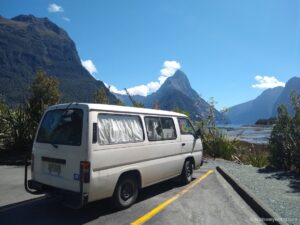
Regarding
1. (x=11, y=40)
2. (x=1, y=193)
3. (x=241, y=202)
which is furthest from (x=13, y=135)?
(x=11, y=40)

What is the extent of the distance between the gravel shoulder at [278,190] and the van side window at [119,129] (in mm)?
3193

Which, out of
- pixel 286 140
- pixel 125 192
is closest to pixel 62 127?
pixel 125 192

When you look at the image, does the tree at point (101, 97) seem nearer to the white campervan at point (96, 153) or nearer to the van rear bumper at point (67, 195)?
the white campervan at point (96, 153)

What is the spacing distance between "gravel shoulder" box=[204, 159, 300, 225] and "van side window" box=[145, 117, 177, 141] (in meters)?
2.55

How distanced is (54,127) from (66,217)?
5.72 feet

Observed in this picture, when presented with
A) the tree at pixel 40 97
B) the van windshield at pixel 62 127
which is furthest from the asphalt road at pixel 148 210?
Answer: the tree at pixel 40 97

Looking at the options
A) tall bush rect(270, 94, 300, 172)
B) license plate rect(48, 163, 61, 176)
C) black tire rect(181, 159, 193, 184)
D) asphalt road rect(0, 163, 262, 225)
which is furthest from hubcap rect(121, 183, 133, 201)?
tall bush rect(270, 94, 300, 172)

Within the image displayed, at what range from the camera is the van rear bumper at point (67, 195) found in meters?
5.16

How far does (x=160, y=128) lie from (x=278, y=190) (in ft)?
11.5

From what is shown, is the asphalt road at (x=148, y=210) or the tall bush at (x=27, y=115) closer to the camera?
the asphalt road at (x=148, y=210)

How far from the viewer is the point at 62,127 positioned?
5891 mm

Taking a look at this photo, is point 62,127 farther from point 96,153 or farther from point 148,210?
point 148,210

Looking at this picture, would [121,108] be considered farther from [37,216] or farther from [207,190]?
[207,190]

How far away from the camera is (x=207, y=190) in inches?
322
